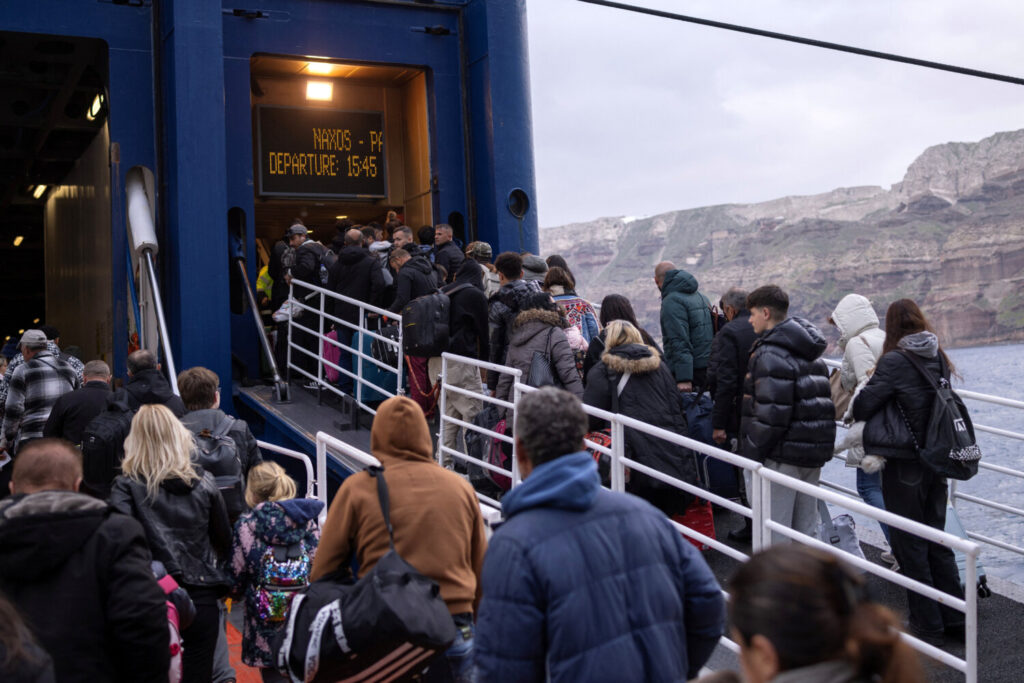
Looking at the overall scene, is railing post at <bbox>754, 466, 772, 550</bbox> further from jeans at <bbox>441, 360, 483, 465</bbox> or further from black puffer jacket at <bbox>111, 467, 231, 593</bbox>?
jeans at <bbox>441, 360, 483, 465</bbox>

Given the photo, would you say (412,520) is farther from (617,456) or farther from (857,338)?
(857,338)

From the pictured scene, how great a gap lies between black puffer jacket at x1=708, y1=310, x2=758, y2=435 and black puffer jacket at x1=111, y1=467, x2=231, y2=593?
9.81 ft

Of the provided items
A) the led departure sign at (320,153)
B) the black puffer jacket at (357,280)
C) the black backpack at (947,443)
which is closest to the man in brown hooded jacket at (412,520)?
the black backpack at (947,443)

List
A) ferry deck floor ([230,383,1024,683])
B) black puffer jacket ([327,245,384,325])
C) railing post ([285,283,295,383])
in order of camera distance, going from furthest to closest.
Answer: railing post ([285,283,295,383])
black puffer jacket ([327,245,384,325])
ferry deck floor ([230,383,1024,683])

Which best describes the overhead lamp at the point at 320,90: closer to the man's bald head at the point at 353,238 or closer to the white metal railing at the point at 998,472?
the man's bald head at the point at 353,238

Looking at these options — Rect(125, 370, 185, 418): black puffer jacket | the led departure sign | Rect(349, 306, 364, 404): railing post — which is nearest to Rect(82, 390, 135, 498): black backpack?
Rect(125, 370, 185, 418): black puffer jacket

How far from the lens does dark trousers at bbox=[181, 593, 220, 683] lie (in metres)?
3.92

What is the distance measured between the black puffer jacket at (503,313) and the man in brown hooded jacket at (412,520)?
336 centimetres

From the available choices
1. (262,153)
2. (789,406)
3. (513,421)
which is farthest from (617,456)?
(262,153)

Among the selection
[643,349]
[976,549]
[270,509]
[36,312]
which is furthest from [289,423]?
[36,312]

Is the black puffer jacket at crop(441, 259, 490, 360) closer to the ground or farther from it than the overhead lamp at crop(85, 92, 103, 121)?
closer to the ground

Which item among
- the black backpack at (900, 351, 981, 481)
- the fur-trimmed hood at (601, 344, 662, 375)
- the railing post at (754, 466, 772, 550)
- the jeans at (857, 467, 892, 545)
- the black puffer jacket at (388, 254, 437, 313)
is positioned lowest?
the jeans at (857, 467, 892, 545)

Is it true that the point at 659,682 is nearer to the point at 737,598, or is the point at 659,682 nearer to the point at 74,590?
the point at 737,598

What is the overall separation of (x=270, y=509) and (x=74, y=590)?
4.12 ft
